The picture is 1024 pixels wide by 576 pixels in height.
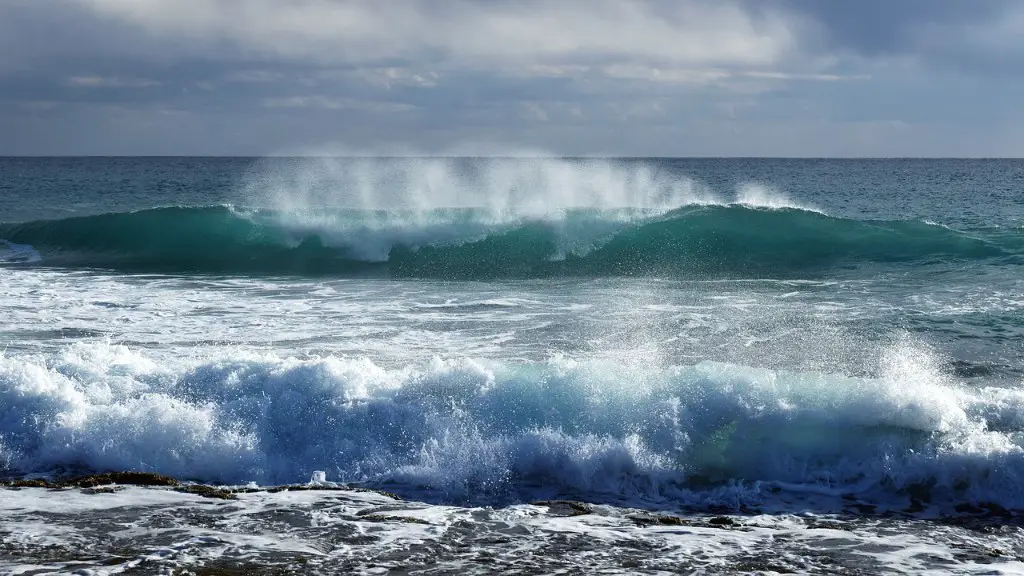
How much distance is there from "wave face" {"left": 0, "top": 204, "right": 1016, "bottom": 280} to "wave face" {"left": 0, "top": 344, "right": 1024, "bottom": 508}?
28.9 ft

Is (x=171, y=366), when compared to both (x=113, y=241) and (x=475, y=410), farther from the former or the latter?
(x=113, y=241)

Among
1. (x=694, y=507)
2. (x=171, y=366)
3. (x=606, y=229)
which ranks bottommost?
(x=694, y=507)

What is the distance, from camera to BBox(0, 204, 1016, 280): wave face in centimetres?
1878

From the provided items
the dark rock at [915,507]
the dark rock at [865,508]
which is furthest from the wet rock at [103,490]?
the dark rock at [915,507]

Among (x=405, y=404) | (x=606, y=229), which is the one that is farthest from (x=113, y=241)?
(x=405, y=404)

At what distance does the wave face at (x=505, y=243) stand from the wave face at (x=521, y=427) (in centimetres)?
882

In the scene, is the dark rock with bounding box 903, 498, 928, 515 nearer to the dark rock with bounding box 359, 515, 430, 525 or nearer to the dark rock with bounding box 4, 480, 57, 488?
the dark rock with bounding box 359, 515, 430, 525

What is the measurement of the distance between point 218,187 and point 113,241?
3422 cm

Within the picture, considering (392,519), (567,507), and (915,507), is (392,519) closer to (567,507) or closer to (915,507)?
(567,507)

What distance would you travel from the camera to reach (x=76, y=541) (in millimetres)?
5555

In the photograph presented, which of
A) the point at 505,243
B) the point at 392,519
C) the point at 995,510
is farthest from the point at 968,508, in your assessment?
the point at 505,243

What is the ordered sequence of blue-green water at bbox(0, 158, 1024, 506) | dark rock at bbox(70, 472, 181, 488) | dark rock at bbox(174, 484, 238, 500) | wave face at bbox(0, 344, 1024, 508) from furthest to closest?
blue-green water at bbox(0, 158, 1024, 506) < wave face at bbox(0, 344, 1024, 508) < dark rock at bbox(70, 472, 181, 488) < dark rock at bbox(174, 484, 238, 500)

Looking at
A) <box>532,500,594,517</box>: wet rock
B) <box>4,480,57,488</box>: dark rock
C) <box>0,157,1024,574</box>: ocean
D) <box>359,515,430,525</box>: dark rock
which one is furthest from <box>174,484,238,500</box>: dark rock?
<box>532,500,594,517</box>: wet rock

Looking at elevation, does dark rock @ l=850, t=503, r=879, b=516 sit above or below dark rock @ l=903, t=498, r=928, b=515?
below
